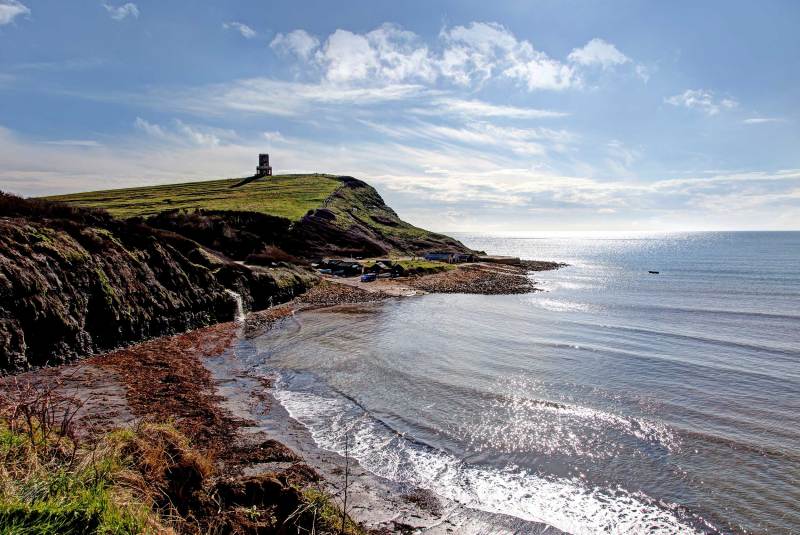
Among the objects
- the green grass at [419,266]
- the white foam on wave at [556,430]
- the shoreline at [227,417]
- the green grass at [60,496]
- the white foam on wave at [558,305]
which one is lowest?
the shoreline at [227,417]

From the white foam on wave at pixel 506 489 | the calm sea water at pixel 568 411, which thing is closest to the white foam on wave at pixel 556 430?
the calm sea water at pixel 568 411

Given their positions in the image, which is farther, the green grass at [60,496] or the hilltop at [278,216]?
the hilltop at [278,216]

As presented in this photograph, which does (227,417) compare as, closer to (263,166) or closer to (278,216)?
(278,216)

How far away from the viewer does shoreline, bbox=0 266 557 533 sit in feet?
36.8

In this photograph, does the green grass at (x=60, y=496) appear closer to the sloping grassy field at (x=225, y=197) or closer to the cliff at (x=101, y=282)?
the cliff at (x=101, y=282)

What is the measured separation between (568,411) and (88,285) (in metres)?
24.1

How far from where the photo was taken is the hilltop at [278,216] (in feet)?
227

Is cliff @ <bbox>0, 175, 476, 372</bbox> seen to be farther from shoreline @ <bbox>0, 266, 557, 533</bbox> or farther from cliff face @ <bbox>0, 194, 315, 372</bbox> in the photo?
shoreline @ <bbox>0, 266, 557, 533</bbox>

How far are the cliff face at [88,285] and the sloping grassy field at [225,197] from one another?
2017 inches

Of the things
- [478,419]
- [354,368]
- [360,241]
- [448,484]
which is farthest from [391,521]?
[360,241]

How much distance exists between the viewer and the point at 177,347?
25344 millimetres

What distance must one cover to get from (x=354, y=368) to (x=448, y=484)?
11.9m

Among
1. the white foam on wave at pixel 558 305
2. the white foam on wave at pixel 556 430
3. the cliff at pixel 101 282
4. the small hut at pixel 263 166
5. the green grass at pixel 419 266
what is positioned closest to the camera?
the white foam on wave at pixel 556 430

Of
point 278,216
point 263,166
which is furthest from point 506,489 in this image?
point 263,166
